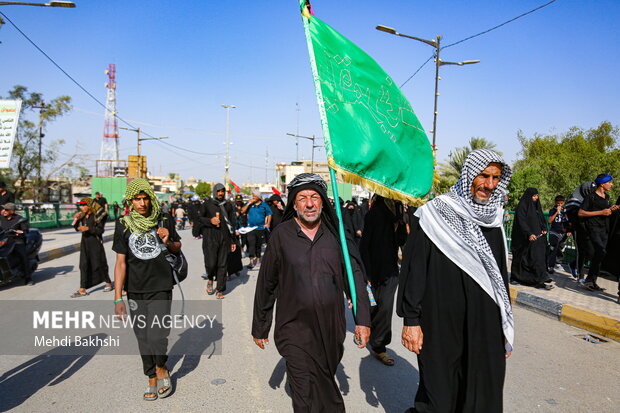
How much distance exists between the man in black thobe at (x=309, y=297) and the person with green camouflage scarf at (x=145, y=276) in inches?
46.2

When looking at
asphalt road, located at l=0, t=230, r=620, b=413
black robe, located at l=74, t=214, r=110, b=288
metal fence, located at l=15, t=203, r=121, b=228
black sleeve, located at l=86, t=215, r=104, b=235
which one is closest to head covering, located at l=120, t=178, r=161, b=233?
asphalt road, located at l=0, t=230, r=620, b=413

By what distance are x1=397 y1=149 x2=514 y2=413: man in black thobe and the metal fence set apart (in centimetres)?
1773

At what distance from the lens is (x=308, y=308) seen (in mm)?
2656

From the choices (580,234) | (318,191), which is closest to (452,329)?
(318,191)

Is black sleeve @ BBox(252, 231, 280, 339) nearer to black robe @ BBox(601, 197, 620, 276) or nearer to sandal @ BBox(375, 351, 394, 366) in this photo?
sandal @ BBox(375, 351, 394, 366)

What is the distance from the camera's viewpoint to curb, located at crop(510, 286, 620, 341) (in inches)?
208

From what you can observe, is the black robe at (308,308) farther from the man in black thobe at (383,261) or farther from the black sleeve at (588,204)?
the black sleeve at (588,204)

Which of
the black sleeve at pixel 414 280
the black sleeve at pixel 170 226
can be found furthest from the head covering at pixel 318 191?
the black sleeve at pixel 170 226

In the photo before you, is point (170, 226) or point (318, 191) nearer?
point (318, 191)

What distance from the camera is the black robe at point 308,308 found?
260 cm

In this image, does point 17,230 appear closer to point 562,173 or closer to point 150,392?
point 150,392

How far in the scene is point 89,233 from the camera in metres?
7.50

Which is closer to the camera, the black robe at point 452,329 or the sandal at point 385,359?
the black robe at point 452,329

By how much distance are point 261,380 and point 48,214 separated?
20300 mm
